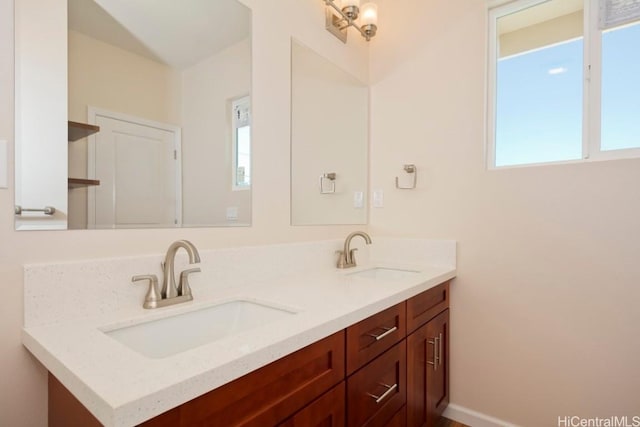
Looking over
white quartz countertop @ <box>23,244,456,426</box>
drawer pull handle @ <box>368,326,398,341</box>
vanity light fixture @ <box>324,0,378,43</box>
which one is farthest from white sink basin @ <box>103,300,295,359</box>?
vanity light fixture @ <box>324,0,378,43</box>

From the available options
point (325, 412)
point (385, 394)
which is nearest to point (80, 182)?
point (325, 412)

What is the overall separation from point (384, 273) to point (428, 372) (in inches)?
23.1

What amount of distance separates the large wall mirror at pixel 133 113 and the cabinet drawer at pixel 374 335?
663 mm

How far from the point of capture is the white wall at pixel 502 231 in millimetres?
1411

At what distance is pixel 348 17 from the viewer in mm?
1818

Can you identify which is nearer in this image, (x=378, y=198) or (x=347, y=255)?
(x=347, y=255)

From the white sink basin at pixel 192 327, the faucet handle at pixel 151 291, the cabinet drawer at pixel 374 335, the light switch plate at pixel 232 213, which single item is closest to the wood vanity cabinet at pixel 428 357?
the cabinet drawer at pixel 374 335

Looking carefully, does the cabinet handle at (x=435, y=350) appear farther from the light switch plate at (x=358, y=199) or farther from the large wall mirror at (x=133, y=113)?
the large wall mirror at (x=133, y=113)

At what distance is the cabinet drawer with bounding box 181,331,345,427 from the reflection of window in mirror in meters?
0.77

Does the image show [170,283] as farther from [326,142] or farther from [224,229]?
[326,142]

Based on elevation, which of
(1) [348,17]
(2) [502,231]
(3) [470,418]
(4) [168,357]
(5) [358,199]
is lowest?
(3) [470,418]

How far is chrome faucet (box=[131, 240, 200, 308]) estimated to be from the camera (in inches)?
38.9

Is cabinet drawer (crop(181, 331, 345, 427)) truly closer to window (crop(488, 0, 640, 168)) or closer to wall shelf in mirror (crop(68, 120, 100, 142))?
wall shelf in mirror (crop(68, 120, 100, 142))

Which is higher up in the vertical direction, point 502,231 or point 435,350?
point 502,231
